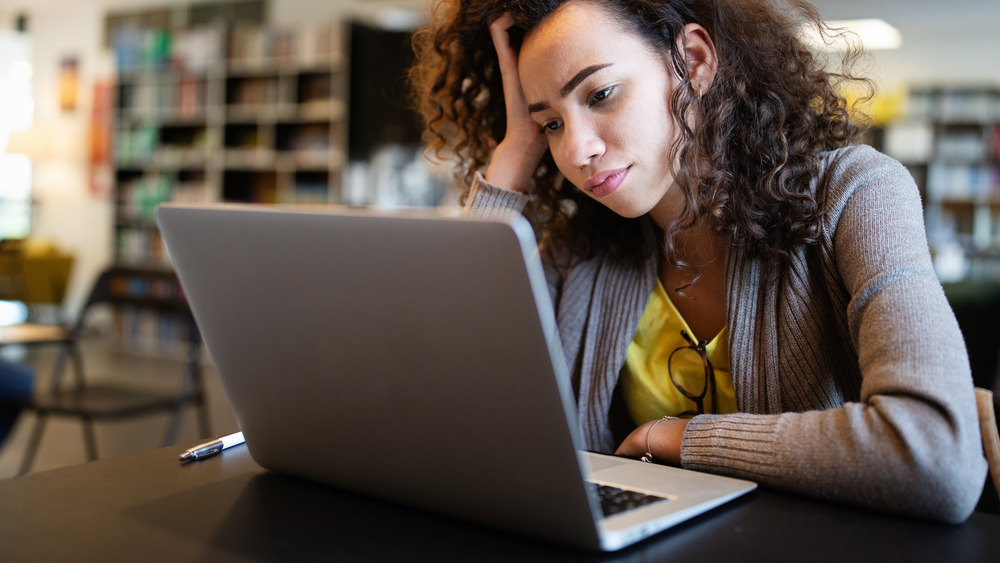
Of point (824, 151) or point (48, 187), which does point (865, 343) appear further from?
point (48, 187)

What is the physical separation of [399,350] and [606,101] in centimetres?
57

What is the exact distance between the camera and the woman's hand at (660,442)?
857mm

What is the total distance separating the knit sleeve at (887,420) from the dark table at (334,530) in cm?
2

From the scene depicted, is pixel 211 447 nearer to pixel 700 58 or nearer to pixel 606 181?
pixel 606 181

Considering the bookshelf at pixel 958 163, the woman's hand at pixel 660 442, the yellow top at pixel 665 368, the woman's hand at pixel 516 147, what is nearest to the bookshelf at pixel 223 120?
the woman's hand at pixel 516 147

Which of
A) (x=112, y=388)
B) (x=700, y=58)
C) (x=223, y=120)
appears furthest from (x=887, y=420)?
(x=223, y=120)

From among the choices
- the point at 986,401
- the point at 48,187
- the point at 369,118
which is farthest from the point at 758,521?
the point at 48,187

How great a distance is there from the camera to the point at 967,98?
7043 mm

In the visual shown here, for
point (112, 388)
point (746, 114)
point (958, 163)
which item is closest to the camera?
point (746, 114)

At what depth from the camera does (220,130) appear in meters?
6.11

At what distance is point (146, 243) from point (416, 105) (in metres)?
5.70

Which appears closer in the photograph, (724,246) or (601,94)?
(601,94)

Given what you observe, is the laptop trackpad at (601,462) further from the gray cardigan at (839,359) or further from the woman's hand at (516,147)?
the woman's hand at (516,147)

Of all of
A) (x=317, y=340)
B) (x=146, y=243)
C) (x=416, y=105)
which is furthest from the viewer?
(x=146, y=243)
